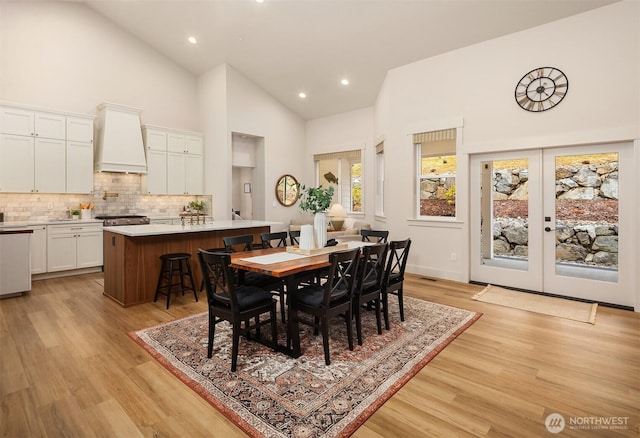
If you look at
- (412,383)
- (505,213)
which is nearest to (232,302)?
(412,383)

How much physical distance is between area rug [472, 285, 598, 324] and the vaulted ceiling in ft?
11.9

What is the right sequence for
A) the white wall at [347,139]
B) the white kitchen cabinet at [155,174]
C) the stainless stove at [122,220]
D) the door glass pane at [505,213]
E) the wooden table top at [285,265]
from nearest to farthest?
the wooden table top at [285,265]
the door glass pane at [505,213]
the stainless stove at [122,220]
the white kitchen cabinet at [155,174]
the white wall at [347,139]

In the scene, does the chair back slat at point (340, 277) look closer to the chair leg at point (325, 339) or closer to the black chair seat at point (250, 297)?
the chair leg at point (325, 339)

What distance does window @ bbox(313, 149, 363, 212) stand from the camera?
7.96m

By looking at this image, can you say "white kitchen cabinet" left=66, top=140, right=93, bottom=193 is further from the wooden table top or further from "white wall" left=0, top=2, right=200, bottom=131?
the wooden table top

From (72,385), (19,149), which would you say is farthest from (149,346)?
(19,149)

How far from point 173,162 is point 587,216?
7.21 m

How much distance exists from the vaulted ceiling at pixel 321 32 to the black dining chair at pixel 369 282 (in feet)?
11.7

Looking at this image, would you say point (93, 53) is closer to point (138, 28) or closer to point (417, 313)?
point (138, 28)

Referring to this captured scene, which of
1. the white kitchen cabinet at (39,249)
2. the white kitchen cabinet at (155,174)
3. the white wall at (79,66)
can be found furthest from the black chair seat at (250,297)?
the white wall at (79,66)

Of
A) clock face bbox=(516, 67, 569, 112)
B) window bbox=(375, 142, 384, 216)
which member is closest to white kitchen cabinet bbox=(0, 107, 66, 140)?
window bbox=(375, 142, 384, 216)

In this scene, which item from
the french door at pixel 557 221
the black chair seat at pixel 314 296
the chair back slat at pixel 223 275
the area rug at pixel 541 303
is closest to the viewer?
the chair back slat at pixel 223 275

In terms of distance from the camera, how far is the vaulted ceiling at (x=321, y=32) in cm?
446

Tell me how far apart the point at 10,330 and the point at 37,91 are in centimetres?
443
